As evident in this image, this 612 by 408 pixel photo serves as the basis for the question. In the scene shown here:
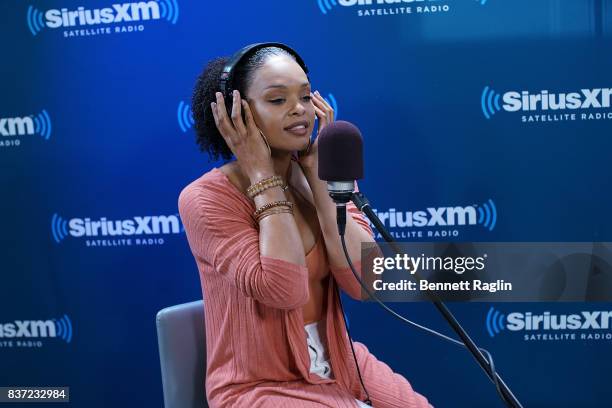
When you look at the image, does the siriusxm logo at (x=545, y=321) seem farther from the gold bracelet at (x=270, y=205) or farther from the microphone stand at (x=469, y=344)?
the microphone stand at (x=469, y=344)

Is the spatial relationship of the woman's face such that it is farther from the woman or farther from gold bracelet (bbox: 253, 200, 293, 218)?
gold bracelet (bbox: 253, 200, 293, 218)

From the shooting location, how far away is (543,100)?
7.50ft

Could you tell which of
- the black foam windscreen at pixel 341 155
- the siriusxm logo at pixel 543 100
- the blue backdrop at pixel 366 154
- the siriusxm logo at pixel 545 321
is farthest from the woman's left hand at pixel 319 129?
the siriusxm logo at pixel 545 321

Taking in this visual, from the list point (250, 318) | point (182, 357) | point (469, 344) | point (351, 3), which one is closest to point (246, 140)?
point (250, 318)

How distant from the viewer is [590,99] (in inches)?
89.5

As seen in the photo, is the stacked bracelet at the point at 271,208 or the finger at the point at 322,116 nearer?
the stacked bracelet at the point at 271,208

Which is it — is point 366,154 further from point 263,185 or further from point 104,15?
point 104,15

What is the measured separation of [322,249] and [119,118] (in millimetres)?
1403

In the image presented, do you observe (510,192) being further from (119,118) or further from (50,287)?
(50,287)

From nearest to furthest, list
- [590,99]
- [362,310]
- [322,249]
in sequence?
[322,249] → [590,99] → [362,310]

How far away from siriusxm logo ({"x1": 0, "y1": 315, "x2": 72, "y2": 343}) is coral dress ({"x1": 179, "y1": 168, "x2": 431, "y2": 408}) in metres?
1.49

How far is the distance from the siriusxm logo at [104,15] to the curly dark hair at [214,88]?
982mm

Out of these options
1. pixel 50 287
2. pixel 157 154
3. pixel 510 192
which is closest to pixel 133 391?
pixel 50 287

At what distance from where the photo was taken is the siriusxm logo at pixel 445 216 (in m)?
2.37
